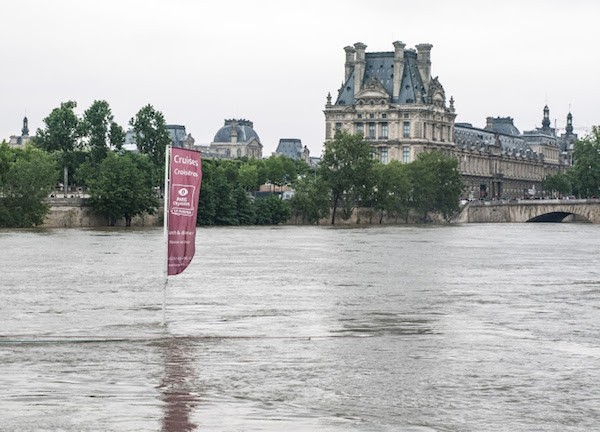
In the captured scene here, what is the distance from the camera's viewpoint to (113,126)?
129250 millimetres

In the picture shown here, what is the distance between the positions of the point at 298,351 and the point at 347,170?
111 m

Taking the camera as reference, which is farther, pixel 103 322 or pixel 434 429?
pixel 103 322

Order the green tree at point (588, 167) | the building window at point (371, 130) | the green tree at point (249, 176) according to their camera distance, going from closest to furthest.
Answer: the green tree at point (249, 176), the green tree at point (588, 167), the building window at point (371, 130)

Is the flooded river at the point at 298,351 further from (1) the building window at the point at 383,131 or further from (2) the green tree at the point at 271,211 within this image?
(1) the building window at the point at 383,131

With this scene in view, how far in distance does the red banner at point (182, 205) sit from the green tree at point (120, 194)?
259ft

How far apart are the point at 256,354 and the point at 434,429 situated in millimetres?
6242

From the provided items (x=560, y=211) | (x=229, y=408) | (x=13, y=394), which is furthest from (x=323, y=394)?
(x=560, y=211)

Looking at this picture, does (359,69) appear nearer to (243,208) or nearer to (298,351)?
(243,208)

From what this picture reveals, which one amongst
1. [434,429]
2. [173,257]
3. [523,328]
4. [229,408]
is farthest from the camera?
[523,328]

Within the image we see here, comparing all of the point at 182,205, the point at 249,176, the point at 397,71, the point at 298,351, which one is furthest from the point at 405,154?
the point at 298,351

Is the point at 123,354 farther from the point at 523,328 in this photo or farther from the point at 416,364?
the point at 523,328

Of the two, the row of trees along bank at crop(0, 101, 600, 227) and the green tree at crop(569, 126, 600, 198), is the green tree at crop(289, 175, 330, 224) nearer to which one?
the row of trees along bank at crop(0, 101, 600, 227)

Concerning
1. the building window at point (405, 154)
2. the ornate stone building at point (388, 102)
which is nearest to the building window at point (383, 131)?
the ornate stone building at point (388, 102)

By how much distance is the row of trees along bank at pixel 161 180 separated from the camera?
100062 millimetres
